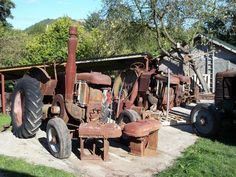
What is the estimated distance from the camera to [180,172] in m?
8.14

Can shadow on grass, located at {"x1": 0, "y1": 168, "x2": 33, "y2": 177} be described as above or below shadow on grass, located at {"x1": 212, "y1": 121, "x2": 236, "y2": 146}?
below

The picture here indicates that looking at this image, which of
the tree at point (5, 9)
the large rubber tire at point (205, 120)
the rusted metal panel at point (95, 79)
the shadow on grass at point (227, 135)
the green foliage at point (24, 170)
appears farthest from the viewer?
the tree at point (5, 9)

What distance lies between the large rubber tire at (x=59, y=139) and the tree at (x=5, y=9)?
34197 millimetres

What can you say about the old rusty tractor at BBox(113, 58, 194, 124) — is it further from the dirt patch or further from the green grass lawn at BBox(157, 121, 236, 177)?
the dirt patch

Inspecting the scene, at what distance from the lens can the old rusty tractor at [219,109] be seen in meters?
12.2

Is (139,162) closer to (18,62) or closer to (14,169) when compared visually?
(14,169)

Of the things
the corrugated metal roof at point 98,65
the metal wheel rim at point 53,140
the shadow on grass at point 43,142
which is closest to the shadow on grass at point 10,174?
the metal wheel rim at point 53,140

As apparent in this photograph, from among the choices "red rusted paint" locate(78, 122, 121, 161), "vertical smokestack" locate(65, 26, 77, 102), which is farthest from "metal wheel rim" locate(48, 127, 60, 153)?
"vertical smokestack" locate(65, 26, 77, 102)

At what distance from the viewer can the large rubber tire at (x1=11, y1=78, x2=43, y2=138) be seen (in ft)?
32.6

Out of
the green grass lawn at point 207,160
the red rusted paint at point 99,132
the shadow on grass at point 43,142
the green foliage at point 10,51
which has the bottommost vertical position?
the green grass lawn at point 207,160

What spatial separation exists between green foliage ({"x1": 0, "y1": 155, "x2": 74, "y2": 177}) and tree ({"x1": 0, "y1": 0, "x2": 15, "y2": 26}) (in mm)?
35247

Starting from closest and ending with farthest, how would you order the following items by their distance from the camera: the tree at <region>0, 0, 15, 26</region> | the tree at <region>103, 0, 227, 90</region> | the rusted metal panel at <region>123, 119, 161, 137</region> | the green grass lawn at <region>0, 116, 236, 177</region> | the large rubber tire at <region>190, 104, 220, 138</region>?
the green grass lawn at <region>0, 116, 236, 177</region> < the rusted metal panel at <region>123, 119, 161, 137</region> < the large rubber tire at <region>190, 104, 220, 138</region> < the tree at <region>103, 0, 227, 90</region> < the tree at <region>0, 0, 15, 26</region>

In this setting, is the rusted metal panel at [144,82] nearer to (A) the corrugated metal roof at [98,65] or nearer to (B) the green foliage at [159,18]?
(A) the corrugated metal roof at [98,65]

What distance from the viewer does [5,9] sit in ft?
140
